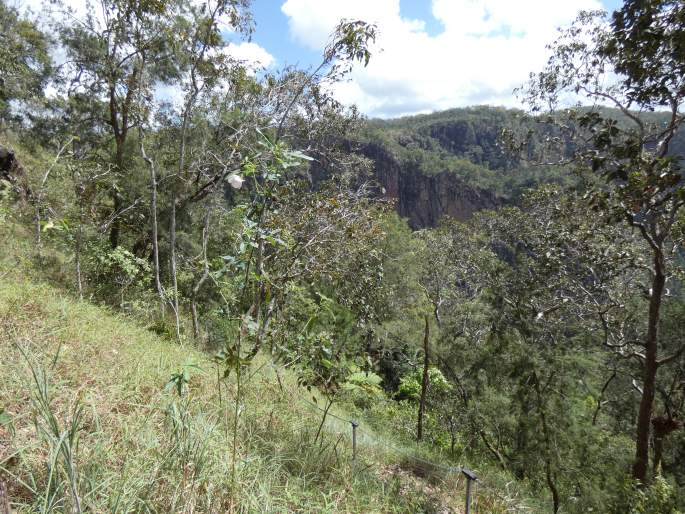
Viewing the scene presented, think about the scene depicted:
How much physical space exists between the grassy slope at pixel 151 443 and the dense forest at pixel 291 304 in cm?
2

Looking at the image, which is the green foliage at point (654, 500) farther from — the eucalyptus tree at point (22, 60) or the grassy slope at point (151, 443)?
the eucalyptus tree at point (22, 60)

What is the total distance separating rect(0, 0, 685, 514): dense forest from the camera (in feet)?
6.57

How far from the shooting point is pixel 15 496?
150 cm

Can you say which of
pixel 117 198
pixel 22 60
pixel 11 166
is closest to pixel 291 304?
pixel 117 198

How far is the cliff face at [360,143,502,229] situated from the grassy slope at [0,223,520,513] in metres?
53.3

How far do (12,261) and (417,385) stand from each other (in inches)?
446

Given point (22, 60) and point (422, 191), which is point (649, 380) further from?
point (422, 191)

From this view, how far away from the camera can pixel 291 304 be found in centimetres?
741

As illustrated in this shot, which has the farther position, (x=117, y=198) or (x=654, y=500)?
(x=117, y=198)

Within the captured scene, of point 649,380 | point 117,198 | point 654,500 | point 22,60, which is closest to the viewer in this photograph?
point 654,500

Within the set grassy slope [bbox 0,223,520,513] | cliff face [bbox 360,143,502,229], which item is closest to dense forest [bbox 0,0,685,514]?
grassy slope [bbox 0,223,520,513]

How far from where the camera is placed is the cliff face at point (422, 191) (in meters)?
55.8

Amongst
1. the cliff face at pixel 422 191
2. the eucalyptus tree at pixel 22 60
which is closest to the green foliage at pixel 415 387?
the eucalyptus tree at pixel 22 60

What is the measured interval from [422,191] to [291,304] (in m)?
53.0
